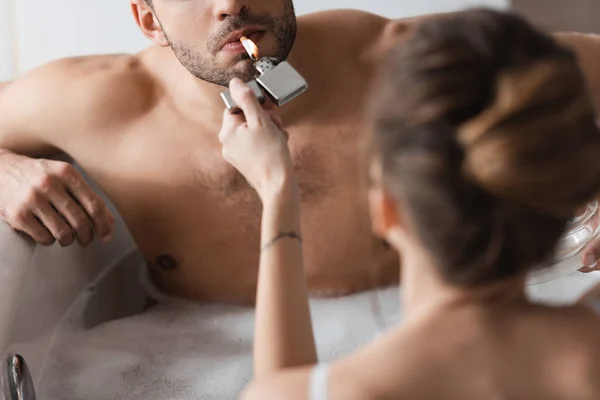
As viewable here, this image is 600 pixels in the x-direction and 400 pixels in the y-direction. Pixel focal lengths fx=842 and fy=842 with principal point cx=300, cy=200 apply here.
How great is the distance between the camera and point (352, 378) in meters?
0.65

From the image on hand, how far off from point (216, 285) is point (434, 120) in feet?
2.92

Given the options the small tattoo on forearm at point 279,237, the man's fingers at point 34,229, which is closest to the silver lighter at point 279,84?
the small tattoo on forearm at point 279,237

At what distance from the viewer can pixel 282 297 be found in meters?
0.79

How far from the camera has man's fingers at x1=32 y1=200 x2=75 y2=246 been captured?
1.20 m

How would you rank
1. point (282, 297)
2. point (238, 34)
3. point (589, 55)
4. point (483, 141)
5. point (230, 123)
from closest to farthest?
point (483, 141) < point (282, 297) < point (230, 123) < point (238, 34) < point (589, 55)

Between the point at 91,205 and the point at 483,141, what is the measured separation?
0.76 m

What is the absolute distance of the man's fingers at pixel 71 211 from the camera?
1.19m

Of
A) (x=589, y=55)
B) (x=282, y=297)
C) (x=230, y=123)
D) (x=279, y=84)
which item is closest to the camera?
(x=282, y=297)

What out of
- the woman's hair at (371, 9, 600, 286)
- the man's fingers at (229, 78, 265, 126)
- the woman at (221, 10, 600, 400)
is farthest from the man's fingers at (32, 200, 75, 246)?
the woman's hair at (371, 9, 600, 286)

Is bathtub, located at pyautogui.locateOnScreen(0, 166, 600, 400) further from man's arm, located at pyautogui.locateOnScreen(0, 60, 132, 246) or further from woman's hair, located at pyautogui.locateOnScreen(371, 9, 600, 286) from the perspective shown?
woman's hair, located at pyautogui.locateOnScreen(371, 9, 600, 286)

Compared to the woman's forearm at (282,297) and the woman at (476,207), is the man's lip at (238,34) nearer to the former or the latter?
the woman's forearm at (282,297)

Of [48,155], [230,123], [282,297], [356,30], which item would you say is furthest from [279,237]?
[48,155]

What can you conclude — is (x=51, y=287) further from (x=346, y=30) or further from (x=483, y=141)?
(x=483, y=141)

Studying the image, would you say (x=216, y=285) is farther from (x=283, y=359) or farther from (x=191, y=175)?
(x=283, y=359)
